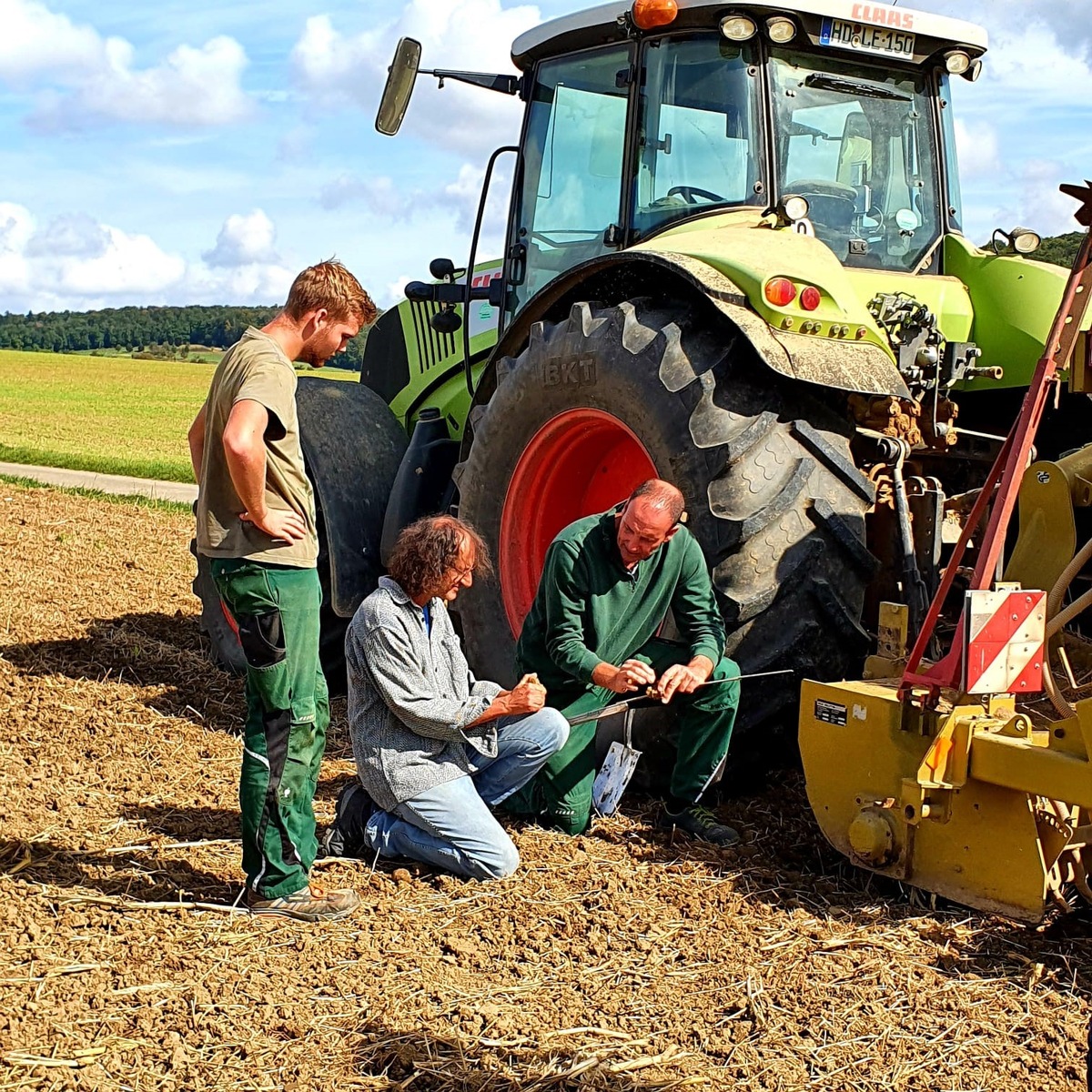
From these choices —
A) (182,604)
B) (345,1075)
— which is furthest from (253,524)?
(182,604)

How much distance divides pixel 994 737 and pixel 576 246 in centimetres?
292

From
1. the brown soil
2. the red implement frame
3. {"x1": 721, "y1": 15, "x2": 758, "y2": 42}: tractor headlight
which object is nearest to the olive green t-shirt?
the brown soil

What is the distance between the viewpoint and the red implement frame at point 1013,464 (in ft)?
11.0

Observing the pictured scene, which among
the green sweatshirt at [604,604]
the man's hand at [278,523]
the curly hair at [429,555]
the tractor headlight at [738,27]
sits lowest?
the green sweatshirt at [604,604]

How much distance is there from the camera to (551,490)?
520cm

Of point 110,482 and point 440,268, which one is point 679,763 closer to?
point 440,268

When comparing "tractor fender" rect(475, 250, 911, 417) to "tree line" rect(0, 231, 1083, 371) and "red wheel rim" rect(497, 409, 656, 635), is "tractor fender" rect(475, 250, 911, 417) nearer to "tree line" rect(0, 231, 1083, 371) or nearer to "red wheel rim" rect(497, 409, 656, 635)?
"red wheel rim" rect(497, 409, 656, 635)

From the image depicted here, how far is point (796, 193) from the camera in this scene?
16.6 ft

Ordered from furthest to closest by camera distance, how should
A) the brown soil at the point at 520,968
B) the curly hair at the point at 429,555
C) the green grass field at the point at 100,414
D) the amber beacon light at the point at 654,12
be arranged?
1. the green grass field at the point at 100,414
2. the amber beacon light at the point at 654,12
3. the curly hair at the point at 429,555
4. the brown soil at the point at 520,968

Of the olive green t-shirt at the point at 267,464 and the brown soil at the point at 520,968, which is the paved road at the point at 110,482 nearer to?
the brown soil at the point at 520,968

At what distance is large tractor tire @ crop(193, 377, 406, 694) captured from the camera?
5832mm

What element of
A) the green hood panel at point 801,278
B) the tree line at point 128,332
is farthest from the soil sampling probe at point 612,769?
the tree line at point 128,332

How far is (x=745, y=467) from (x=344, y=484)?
2170 millimetres

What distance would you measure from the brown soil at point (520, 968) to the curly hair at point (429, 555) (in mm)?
841
